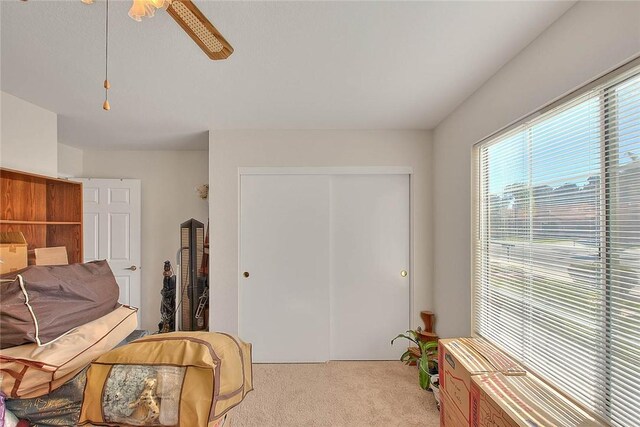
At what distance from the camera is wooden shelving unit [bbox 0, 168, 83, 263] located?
194cm

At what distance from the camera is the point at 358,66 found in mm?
1605

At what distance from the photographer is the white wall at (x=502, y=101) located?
1049 mm

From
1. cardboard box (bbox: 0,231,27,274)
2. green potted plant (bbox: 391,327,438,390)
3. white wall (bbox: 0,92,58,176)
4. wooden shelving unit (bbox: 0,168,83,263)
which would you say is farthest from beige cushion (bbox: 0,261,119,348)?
green potted plant (bbox: 391,327,438,390)

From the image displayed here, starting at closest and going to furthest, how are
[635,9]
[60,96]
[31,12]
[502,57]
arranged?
1. [635,9]
2. [31,12]
3. [502,57]
4. [60,96]

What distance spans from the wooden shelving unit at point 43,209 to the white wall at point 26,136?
12cm

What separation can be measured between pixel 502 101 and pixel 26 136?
358cm

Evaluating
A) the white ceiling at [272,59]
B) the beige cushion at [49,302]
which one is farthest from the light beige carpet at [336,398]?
the white ceiling at [272,59]

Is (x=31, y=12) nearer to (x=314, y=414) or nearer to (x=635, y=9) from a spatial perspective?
(x=635, y=9)

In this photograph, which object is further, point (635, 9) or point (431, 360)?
point (431, 360)

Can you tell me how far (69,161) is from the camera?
10.6ft

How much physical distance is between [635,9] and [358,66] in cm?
115

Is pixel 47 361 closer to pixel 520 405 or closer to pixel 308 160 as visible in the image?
pixel 520 405

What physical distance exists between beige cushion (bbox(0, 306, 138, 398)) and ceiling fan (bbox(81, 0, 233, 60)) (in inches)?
54.6

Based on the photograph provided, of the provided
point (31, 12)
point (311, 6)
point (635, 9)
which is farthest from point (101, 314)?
point (635, 9)
